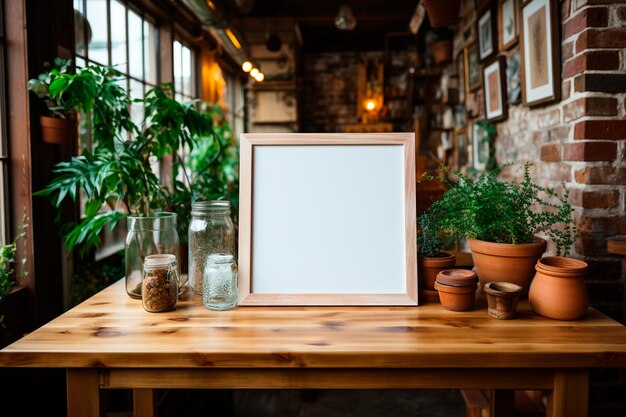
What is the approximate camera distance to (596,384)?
185 centimetres

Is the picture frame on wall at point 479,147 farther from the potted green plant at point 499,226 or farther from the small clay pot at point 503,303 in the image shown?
the small clay pot at point 503,303

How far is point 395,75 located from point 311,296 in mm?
6518

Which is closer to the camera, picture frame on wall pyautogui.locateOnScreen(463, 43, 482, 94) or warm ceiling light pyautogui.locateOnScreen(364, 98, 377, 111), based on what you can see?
picture frame on wall pyautogui.locateOnScreen(463, 43, 482, 94)

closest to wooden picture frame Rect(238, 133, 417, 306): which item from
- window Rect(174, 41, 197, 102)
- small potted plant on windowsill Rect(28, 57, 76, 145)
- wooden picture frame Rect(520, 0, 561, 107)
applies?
small potted plant on windowsill Rect(28, 57, 76, 145)

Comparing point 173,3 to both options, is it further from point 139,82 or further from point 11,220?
point 11,220

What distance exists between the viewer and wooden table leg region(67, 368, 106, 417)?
1.04m

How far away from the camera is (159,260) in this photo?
4.14 ft

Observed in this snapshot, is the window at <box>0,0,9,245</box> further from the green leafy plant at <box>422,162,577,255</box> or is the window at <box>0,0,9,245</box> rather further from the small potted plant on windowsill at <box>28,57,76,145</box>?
the green leafy plant at <box>422,162,577,255</box>

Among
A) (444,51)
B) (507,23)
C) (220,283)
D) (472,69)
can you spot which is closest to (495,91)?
(507,23)

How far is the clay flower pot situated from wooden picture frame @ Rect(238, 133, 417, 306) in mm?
77

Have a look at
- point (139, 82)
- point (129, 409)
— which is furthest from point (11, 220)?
point (139, 82)

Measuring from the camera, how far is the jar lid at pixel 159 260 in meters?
1.25

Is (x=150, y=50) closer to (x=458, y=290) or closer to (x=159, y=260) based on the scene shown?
(x=159, y=260)

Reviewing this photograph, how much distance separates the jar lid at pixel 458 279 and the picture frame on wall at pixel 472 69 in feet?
9.35
